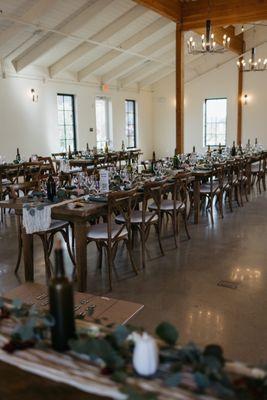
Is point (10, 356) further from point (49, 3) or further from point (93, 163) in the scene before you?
point (93, 163)

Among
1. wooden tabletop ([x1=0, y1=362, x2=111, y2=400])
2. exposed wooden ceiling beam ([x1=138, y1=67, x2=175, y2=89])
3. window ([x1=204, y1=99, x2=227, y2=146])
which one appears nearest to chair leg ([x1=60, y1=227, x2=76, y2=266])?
wooden tabletop ([x1=0, y1=362, x2=111, y2=400])

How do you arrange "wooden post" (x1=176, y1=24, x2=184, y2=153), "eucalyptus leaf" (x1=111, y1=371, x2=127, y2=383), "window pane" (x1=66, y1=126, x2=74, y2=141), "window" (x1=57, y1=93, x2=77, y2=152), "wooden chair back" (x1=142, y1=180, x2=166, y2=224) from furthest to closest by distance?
"window pane" (x1=66, y1=126, x2=74, y2=141) → "window" (x1=57, y1=93, x2=77, y2=152) → "wooden post" (x1=176, y1=24, x2=184, y2=153) → "wooden chair back" (x1=142, y1=180, x2=166, y2=224) → "eucalyptus leaf" (x1=111, y1=371, x2=127, y2=383)

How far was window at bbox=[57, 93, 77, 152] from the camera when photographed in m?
11.4

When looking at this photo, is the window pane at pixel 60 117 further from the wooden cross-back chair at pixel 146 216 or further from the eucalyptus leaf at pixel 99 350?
the eucalyptus leaf at pixel 99 350

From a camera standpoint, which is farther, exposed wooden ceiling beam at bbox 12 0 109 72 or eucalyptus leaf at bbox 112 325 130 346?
exposed wooden ceiling beam at bbox 12 0 109 72

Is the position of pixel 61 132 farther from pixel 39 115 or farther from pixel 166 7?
pixel 166 7

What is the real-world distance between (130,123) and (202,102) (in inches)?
103

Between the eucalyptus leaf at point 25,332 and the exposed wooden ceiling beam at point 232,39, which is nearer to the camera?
the eucalyptus leaf at point 25,332

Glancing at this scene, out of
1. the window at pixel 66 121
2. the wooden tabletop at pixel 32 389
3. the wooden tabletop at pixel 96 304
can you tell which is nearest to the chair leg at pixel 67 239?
the wooden tabletop at pixel 96 304

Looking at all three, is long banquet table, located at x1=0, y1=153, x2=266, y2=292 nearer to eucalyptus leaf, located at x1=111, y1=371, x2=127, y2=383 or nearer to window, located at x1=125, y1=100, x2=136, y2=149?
eucalyptus leaf, located at x1=111, y1=371, x2=127, y2=383

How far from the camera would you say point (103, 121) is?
1326 centimetres

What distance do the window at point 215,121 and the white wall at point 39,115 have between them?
319 cm

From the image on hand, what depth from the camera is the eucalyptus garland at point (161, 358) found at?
967mm

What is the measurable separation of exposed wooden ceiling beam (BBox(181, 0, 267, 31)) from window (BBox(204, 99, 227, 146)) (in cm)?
556
